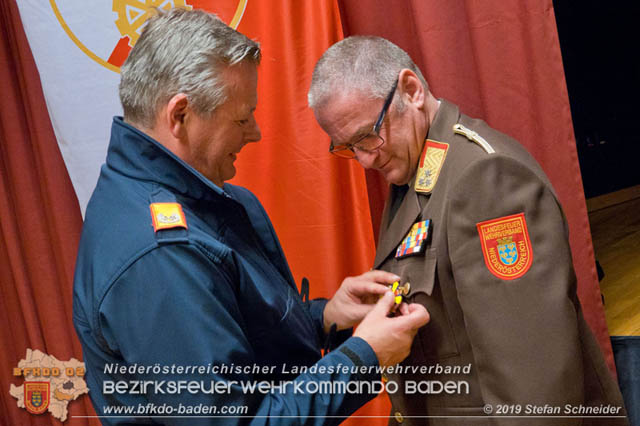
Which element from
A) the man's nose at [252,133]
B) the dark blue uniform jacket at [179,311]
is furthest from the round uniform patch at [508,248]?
the man's nose at [252,133]

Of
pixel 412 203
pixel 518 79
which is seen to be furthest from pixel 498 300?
pixel 518 79

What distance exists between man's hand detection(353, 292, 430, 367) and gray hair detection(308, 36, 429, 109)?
18.1 inches

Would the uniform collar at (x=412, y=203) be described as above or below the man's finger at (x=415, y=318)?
above

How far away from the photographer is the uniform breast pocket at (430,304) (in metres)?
1.22

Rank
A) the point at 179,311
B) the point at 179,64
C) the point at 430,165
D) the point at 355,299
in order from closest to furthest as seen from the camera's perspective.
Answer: the point at 179,311 → the point at 179,64 → the point at 430,165 → the point at 355,299

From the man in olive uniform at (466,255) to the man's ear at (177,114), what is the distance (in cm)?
35

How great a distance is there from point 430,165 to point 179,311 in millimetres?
647

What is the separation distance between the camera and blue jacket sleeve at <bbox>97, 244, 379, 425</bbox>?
0.95 m

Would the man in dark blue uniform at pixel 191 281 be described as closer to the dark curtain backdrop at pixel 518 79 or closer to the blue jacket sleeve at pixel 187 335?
the blue jacket sleeve at pixel 187 335

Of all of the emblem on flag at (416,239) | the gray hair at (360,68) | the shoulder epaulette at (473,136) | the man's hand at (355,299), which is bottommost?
the man's hand at (355,299)

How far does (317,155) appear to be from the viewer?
79.1 inches

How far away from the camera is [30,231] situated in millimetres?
2482

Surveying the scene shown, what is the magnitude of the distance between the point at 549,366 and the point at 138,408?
74 cm

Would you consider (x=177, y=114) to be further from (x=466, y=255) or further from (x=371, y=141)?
(x=466, y=255)
